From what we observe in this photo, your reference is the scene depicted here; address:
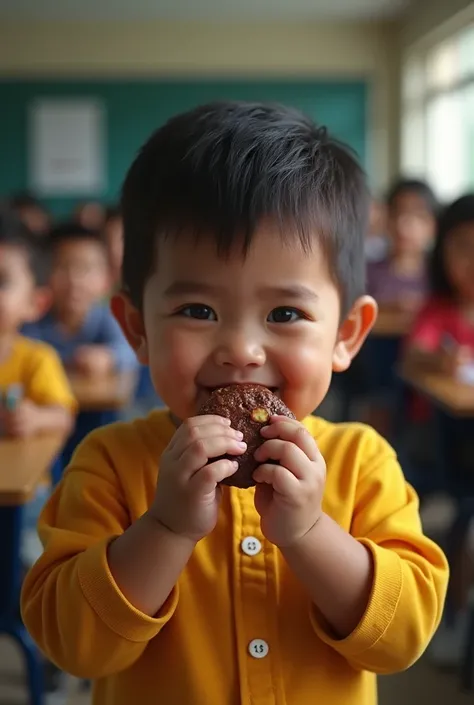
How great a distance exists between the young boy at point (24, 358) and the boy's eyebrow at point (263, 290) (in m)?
1.20

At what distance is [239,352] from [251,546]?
0.21 m

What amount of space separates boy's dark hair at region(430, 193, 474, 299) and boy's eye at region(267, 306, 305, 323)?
7.28 feet

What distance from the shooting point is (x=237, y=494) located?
884mm

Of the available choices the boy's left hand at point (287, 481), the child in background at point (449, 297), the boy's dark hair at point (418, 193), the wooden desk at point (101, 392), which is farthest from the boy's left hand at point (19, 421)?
the boy's dark hair at point (418, 193)

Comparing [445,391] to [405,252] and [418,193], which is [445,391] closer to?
Result: [405,252]

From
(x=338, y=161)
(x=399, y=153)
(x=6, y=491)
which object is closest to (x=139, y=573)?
(x=338, y=161)

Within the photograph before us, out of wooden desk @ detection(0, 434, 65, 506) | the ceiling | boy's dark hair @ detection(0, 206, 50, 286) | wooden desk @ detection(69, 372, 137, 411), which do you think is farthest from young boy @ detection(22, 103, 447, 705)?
the ceiling

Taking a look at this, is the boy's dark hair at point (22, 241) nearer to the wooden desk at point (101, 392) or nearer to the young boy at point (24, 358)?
the young boy at point (24, 358)

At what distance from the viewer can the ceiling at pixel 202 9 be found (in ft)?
28.4

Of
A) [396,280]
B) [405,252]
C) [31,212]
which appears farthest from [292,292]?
[31,212]

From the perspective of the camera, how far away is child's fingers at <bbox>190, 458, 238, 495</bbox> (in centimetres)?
72

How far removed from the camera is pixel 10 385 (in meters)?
2.21

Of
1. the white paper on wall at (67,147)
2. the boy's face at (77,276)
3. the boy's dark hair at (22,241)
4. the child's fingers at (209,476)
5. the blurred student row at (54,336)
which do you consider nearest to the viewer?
the child's fingers at (209,476)

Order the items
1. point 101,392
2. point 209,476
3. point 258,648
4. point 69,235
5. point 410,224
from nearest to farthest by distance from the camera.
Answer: point 209,476, point 258,648, point 101,392, point 69,235, point 410,224
